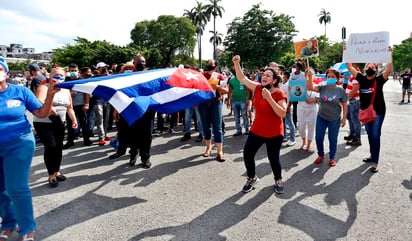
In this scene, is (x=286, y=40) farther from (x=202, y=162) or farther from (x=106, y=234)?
(x=106, y=234)

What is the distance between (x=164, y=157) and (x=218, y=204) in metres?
2.47

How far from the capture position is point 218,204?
12.4 ft

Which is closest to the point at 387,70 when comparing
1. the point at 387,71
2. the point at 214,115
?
the point at 387,71

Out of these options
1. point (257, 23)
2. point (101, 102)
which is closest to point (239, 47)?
point (257, 23)

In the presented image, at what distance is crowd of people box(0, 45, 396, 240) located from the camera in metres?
2.76

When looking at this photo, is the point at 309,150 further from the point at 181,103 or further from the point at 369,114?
the point at 181,103

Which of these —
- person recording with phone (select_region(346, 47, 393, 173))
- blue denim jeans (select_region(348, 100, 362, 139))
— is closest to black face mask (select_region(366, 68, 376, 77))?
person recording with phone (select_region(346, 47, 393, 173))

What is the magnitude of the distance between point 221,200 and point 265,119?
123 cm

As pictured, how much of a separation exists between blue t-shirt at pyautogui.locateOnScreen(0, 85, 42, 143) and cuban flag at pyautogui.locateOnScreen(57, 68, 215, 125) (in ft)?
2.21

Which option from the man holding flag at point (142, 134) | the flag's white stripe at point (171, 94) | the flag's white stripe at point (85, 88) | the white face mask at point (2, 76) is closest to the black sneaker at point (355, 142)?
the flag's white stripe at point (171, 94)

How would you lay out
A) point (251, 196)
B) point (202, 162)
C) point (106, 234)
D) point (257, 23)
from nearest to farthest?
point (106, 234), point (251, 196), point (202, 162), point (257, 23)

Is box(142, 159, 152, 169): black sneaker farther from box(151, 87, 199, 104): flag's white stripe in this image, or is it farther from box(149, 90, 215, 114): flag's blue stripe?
box(151, 87, 199, 104): flag's white stripe

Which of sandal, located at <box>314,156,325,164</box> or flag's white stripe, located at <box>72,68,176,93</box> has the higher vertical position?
flag's white stripe, located at <box>72,68,176,93</box>

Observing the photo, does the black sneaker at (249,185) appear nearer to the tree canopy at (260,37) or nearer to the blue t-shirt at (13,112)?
the blue t-shirt at (13,112)
